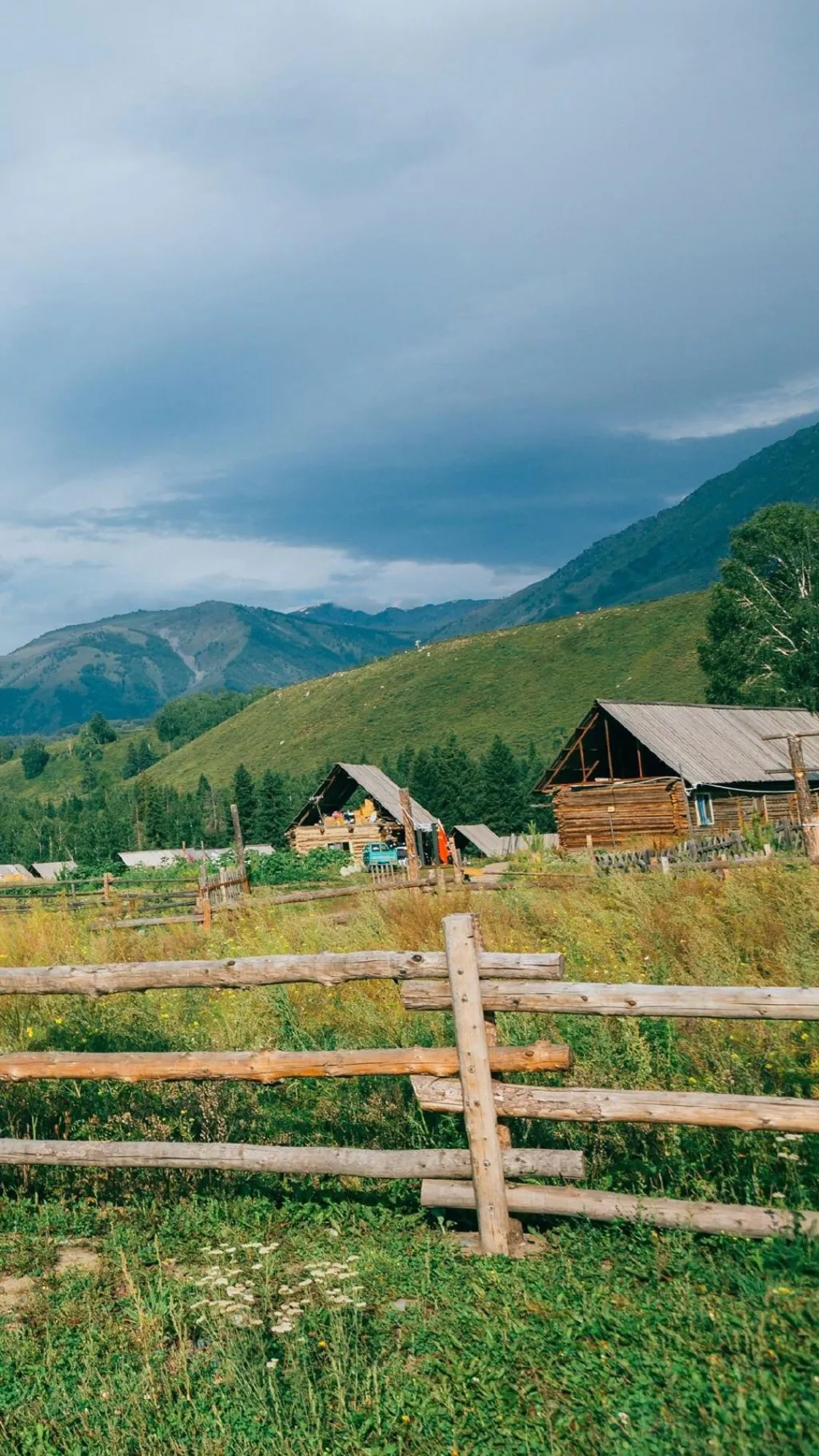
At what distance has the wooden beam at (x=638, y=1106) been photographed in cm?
486

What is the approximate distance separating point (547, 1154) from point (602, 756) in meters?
36.9

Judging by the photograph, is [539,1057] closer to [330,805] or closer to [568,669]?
[330,805]

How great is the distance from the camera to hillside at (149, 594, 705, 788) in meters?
136

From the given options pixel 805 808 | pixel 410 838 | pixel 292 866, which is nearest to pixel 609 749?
pixel 410 838

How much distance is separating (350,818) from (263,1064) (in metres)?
53.2

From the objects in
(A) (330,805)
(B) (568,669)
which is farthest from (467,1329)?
(B) (568,669)

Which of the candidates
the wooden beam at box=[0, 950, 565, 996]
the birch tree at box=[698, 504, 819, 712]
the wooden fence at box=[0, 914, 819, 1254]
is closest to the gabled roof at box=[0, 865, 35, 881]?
the birch tree at box=[698, 504, 819, 712]

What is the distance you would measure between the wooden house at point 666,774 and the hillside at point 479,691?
8117cm

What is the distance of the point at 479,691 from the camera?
15175 cm

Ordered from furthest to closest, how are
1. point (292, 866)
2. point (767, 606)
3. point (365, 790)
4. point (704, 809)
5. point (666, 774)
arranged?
point (767, 606)
point (365, 790)
point (292, 866)
point (704, 809)
point (666, 774)

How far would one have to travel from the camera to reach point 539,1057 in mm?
5324

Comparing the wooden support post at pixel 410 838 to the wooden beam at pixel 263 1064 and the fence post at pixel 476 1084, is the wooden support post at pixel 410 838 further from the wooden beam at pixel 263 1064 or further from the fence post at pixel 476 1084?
the fence post at pixel 476 1084

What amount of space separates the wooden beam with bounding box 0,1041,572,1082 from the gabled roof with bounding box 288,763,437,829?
133 feet

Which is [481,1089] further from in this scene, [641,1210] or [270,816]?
[270,816]
